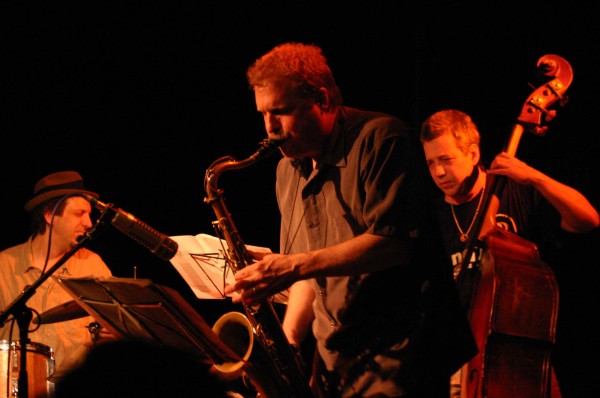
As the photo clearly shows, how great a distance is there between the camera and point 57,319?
3.82 metres

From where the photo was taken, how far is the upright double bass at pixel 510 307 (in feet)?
10.9

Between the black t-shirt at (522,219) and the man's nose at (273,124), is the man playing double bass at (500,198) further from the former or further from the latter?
the man's nose at (273,124)

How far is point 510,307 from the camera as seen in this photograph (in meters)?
3.43

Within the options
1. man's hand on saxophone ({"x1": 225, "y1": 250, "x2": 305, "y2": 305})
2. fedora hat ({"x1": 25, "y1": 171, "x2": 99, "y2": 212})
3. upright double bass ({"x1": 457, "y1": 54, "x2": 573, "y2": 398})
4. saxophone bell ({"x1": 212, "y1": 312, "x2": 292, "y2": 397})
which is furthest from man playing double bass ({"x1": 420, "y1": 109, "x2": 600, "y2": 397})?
fedora hat ({"x1": 25, "y1": 171, "x2": 99, "y2": 212})

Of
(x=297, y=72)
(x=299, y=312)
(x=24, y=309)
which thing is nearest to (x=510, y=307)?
(x=299, y=312)

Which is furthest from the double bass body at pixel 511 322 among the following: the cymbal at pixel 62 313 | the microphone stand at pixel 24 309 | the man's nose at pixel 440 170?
the cymbal at pixel 62 313

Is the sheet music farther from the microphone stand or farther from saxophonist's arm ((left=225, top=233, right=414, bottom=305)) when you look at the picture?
saxophonist's arm ((left=225, top=233, right=414, bottom=305))

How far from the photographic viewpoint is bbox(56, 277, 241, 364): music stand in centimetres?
242

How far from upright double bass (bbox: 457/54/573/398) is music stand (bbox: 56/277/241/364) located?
1.28m

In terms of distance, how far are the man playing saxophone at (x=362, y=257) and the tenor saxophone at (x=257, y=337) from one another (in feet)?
0.41

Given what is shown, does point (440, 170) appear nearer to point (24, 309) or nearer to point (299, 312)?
point (299, 312)

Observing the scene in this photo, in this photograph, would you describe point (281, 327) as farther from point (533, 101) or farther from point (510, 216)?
point (533, 101)

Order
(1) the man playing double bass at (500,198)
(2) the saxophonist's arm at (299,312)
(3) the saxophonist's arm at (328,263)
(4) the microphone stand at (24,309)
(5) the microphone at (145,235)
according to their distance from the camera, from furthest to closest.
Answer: (1) the man playing double bass at (500,198) < (4) the microphone stand at (24,309) < (2) the saxophonist's arm at (299,312) < (5) the microphone at (145,235) < (3) the saxophonist's arm at (328,263)

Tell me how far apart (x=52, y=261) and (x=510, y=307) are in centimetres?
312
